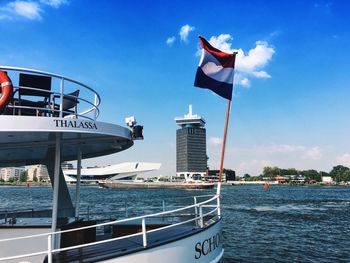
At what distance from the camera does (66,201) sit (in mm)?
10266

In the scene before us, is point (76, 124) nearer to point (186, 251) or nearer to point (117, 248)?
point (117, 248)

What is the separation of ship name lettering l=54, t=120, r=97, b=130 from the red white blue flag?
3357mm

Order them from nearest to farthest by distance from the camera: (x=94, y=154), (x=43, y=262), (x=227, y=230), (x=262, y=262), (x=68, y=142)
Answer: (x=43, y=262)
(x=68, y=142)
(x=94, y=154)
(x=262, y=262)
(x=227, y=230)

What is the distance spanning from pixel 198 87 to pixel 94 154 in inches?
Result: 172

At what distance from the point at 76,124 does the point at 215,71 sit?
4.40m

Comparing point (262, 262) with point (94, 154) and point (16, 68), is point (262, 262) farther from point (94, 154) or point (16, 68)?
point (16, 68)

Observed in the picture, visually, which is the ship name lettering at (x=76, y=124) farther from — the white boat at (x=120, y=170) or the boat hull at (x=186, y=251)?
the white boat at (x=120, y=170)

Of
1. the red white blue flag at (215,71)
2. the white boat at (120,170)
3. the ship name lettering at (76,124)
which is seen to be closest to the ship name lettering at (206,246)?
the ship name lettering at (76,124)

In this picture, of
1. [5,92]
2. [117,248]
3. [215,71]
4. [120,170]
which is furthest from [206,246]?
[120,170]

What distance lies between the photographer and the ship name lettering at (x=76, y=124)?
6.05 metres

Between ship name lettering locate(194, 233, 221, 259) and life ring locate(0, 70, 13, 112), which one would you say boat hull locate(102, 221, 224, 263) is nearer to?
ship name lettering locate(194, 233, 221, 259)

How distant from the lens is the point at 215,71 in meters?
9.12

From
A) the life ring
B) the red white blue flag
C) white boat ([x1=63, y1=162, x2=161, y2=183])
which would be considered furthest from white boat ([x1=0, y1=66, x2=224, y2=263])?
white boat ([x1=63, y1=162, x2=161, y2=183])

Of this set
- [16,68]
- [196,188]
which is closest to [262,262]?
[16,68]
